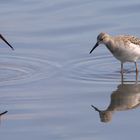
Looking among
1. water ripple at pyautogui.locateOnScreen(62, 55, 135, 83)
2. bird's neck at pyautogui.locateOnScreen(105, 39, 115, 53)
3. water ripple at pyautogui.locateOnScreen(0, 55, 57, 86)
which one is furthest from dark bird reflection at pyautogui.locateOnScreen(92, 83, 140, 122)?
bird's neck at pyautogui.locateOnScreen(105, 39, 115, 53)

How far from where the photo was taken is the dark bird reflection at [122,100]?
11.0 metres

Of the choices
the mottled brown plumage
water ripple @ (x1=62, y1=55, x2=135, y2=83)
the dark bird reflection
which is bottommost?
the dark bird reflection

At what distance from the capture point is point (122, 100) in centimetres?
1166

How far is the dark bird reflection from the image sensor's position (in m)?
11.0

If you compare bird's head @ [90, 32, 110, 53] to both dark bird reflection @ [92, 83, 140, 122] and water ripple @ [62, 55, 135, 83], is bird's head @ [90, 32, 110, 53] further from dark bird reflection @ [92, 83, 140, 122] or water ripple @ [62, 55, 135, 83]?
dark bird reflection @ [92, 83, 140, 122]

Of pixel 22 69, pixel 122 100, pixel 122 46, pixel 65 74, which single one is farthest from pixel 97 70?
pixel 122 100

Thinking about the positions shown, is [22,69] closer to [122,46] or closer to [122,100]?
[122,46]

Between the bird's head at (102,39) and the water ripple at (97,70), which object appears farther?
the bird's head at (102,39)

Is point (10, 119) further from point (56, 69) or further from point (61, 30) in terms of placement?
point (61, 30)

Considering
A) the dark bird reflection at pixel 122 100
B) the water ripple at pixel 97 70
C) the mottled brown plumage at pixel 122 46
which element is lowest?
the dark bird reflection at pixel 122 100

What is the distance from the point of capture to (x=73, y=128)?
33.8ft

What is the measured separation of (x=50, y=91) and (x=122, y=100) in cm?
125

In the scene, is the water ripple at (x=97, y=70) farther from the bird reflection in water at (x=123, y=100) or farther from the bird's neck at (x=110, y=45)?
the bird reflection in water at (x=123, y=100)

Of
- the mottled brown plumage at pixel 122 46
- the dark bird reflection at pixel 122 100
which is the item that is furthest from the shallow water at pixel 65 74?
the mottled brown plumage at pixel 122 46
